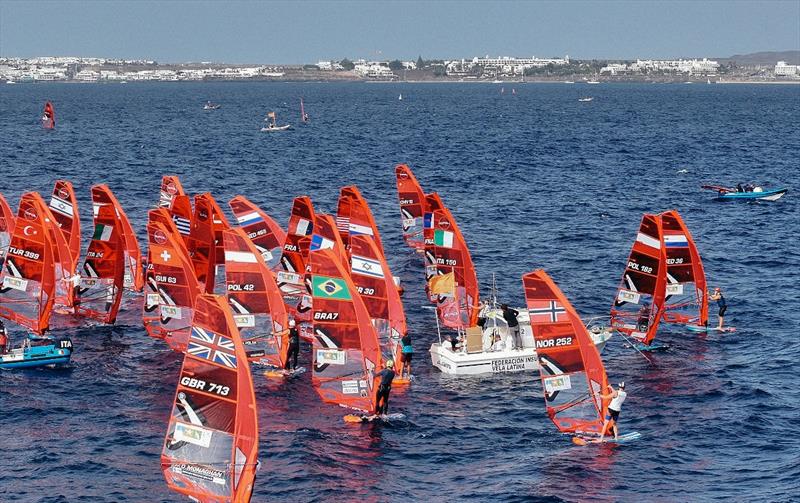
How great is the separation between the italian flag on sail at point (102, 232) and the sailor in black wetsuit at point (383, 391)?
1897 centimetres

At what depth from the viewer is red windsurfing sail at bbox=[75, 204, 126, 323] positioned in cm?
5091

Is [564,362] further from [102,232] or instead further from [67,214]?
[67,214]

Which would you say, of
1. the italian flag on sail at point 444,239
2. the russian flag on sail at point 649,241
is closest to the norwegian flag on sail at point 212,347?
the italian flag on sail at point 444,239

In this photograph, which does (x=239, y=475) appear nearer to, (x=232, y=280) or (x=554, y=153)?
(x=232, y=280)

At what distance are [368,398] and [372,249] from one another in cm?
678

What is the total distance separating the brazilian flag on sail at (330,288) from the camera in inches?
1520

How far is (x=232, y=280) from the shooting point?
43.6 meters

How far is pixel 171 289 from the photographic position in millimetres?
45938

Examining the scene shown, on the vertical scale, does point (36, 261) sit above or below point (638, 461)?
above

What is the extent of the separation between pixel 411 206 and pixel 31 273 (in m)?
25.8

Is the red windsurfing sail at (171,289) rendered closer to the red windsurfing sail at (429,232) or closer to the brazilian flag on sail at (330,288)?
the brazilian flag on sail at (330,288)

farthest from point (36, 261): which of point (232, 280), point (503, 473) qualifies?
point (503, 473)

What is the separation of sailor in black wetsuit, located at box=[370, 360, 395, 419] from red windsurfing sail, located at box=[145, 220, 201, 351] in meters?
11.1

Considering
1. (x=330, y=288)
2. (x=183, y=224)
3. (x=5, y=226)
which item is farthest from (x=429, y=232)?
(x=5, y=226)
